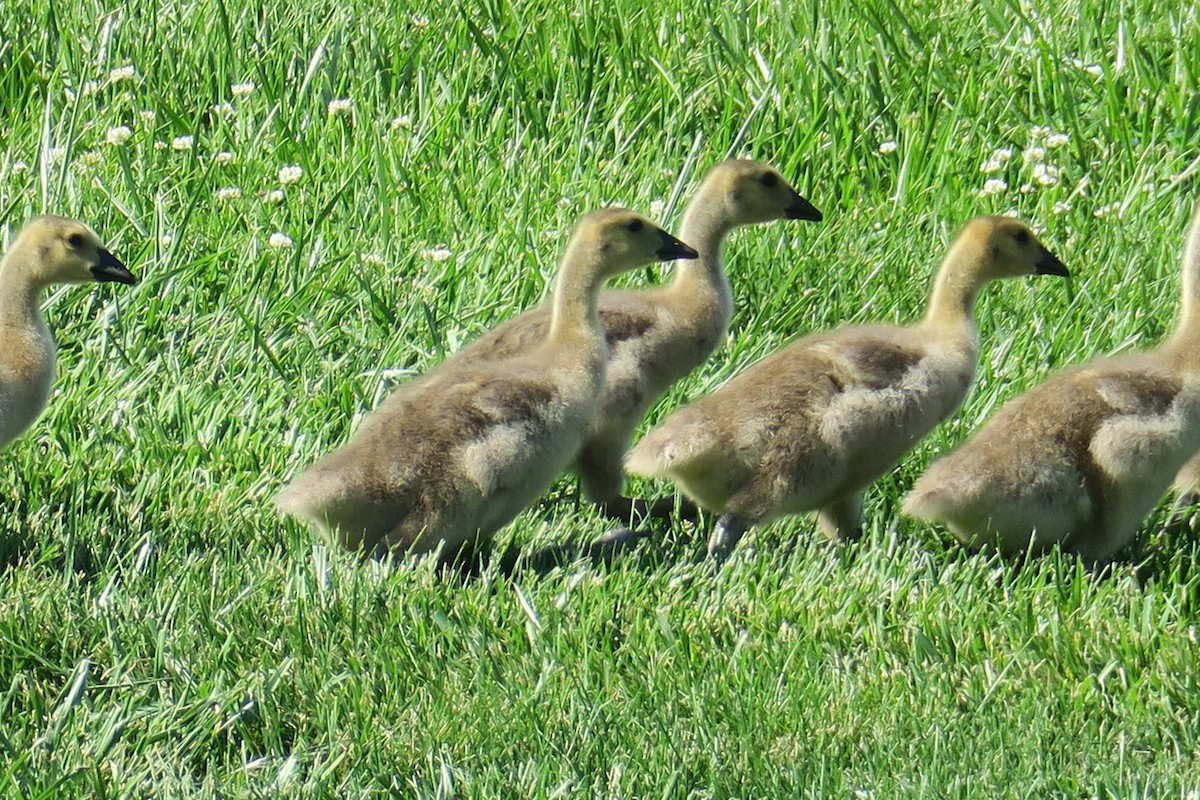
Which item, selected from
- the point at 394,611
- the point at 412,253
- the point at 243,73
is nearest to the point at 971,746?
the point at 394,611

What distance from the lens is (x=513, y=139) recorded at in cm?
765

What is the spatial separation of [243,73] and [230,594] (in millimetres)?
3672

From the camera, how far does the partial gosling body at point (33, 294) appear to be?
16.4ft

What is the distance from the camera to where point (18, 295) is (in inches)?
205

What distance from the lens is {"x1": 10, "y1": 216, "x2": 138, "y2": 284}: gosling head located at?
527cm

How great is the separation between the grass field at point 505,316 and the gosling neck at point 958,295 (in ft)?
1.45

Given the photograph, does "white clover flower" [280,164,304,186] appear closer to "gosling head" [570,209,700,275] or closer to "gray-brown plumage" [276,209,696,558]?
"gosling head" [570,209,700,275]

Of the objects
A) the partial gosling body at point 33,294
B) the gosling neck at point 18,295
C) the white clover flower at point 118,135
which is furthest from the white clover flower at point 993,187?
the gosling neck at point 18,295

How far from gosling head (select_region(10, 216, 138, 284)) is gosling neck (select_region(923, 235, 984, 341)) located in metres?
2.47

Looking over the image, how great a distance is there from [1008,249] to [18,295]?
3014mm

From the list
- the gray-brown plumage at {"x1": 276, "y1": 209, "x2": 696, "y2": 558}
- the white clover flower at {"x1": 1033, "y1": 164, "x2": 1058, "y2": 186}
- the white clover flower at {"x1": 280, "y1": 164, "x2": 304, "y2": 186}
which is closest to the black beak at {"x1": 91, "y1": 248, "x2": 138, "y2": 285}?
the gray-brown plumage at {"x1": 276, "y1": 209, "x2": 696, "y2": 558}

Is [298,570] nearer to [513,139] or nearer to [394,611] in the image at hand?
[394,611]

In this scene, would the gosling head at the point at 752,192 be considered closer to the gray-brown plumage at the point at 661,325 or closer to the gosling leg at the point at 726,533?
the gray-brown plumage at the point at 661,325

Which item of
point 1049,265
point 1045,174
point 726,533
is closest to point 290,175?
point 726,533
